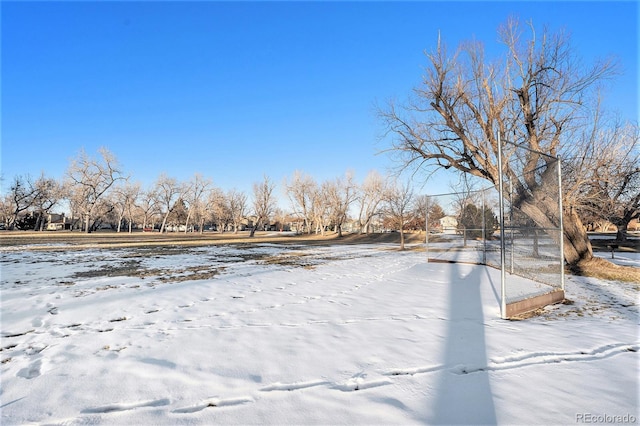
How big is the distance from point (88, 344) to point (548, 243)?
966 centimetres

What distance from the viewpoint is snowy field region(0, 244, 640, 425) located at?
2258mm

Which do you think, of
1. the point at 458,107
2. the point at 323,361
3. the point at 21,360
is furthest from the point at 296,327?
the point at 458,107

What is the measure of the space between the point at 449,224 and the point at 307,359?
1303 centimetres

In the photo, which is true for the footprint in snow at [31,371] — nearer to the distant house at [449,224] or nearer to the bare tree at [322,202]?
the distant house at [449,224]

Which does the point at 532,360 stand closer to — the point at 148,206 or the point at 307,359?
the point at 307,359

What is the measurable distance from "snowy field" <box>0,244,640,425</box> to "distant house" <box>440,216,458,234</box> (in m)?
7.95

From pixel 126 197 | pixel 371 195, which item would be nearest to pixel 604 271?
pixel 371 195

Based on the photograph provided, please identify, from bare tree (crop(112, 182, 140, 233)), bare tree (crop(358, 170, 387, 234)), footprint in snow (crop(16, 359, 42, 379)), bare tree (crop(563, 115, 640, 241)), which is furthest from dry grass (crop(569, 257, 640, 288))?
bare tree (crop(112, 182, 140, 233))

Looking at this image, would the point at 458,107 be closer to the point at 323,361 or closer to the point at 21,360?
the point at 323,361

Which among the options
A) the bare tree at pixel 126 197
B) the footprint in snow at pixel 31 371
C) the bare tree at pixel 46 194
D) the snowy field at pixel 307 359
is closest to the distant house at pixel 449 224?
the snowy field at pixel 307 359

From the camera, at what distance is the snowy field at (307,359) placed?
2258mm

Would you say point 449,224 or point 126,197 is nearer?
point 449,224

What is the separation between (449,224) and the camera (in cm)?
1445

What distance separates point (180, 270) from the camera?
926cm
